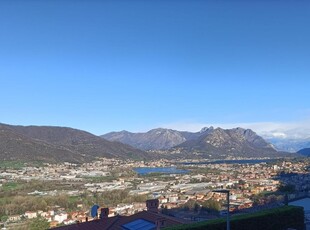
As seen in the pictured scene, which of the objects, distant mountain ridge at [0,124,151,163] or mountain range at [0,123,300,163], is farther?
mountain range at [0,123,300,163]

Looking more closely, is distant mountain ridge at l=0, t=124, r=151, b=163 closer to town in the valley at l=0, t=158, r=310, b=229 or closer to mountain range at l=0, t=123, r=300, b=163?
mountain range at l=0, t=123, r=300, b=163

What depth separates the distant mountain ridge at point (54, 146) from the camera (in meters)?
95.4

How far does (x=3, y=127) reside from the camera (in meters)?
103

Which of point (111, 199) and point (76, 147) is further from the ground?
point (76, 147)

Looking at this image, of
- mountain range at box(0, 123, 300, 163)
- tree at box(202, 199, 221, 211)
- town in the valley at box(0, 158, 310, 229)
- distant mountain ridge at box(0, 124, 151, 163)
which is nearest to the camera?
town in the valley at box(0, 158, 310, 229)

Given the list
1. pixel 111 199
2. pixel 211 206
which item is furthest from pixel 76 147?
pixel 211 206

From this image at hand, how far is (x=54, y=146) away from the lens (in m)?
111

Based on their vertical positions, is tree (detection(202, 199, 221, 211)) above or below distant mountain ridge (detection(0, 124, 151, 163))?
below

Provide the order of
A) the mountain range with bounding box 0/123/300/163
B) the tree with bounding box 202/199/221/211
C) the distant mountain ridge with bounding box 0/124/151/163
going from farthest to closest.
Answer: the mountain range with bounding box 0/123/300/163 < the distant mountain ridge with bounding box 0/124/151/163 < the tree with bounding box 202/199/221/211

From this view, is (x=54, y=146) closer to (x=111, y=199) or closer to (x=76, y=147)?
(x=76, y=147)

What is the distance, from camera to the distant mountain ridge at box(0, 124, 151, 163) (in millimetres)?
95438

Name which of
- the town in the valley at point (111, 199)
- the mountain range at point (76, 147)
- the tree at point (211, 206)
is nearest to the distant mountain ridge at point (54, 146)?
the mountain range at point (76, 147)

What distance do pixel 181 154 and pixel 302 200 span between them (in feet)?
483

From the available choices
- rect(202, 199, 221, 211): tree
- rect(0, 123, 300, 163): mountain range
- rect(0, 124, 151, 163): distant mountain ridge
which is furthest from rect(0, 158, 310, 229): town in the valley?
rect(0, 123, 300, 163): mountain range
